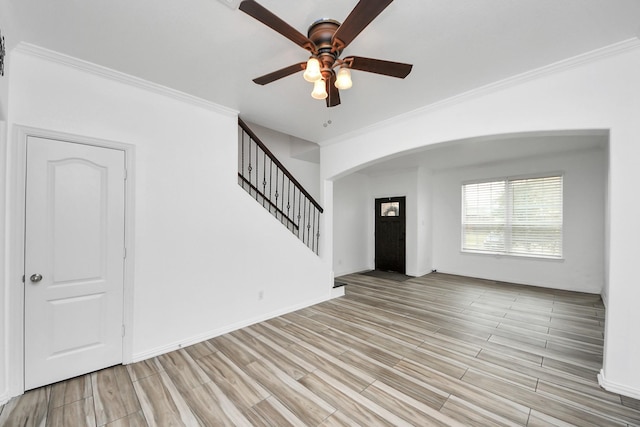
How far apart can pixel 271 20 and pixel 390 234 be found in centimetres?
611

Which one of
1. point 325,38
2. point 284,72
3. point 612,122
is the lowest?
point 612,122

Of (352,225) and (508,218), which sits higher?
(508,218)

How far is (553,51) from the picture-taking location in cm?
212

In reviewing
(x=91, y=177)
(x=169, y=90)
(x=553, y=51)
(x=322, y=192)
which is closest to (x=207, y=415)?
(x=91, y=177)

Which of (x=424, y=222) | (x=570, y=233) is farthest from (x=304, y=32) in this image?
(x=570, y=233)

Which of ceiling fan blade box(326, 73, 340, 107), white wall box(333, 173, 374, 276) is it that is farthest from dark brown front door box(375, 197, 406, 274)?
ceiling fan blade box(326, 73, 340, 107)

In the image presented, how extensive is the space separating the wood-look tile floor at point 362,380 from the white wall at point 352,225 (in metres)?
2.90

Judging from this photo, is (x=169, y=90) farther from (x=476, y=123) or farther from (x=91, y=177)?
(x=476, y=123)

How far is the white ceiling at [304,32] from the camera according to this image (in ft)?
5.50

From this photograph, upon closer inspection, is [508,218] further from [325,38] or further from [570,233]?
[325,38]

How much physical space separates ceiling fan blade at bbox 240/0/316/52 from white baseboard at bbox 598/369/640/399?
3587mm

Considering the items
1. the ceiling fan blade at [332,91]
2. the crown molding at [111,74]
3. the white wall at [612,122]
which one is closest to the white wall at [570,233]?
the white wall at [612,122]

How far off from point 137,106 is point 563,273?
762 cm

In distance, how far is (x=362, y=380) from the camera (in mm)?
2252
